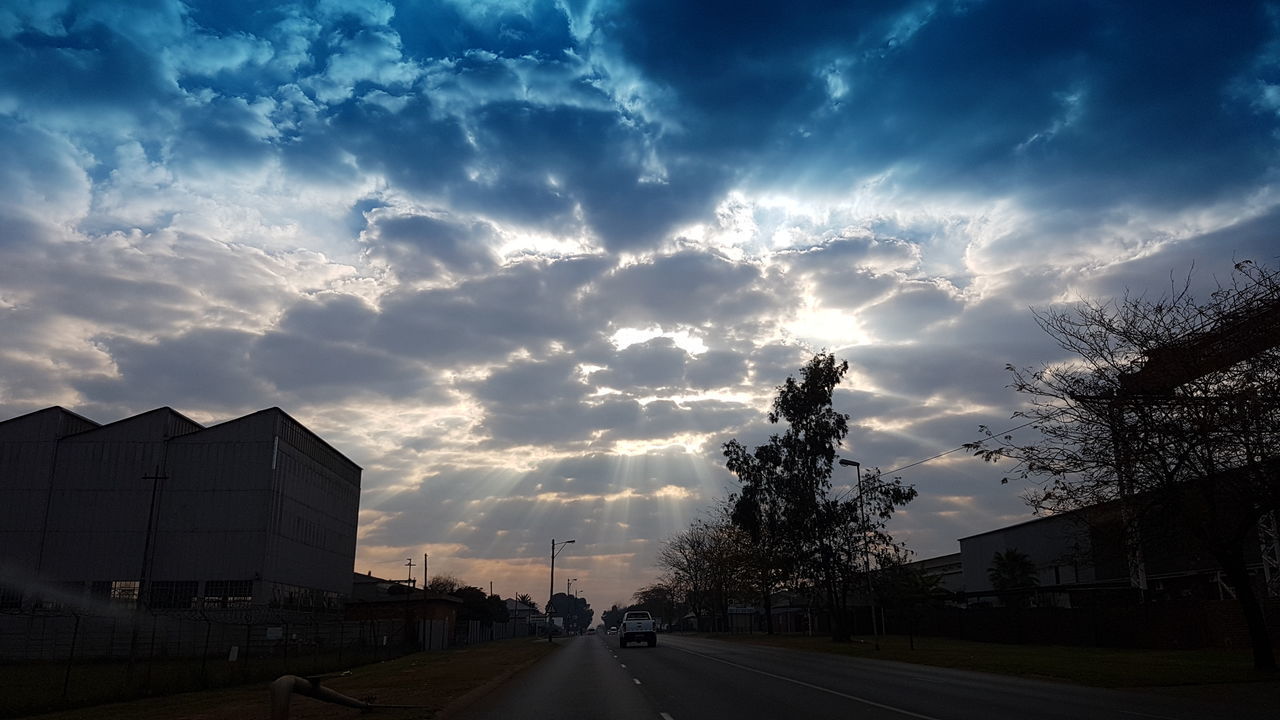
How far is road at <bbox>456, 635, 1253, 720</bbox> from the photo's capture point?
52.5ft

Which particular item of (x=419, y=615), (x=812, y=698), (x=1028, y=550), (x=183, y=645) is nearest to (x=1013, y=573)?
(x=1028, y=550)

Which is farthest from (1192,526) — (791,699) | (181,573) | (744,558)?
(181,573)

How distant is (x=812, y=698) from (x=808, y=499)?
4121 centimetres

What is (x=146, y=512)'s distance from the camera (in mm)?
63000

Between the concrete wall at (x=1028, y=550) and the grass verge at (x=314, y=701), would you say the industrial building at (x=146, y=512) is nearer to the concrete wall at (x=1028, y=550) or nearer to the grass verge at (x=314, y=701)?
the grass verge at (x=314, y=701)

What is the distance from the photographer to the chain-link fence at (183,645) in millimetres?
35844

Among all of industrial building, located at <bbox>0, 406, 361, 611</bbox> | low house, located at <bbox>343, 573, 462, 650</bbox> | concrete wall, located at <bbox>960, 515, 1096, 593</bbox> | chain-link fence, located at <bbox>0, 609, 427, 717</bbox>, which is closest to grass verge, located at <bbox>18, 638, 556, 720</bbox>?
chain-link fence, located at <bbox>0, 609, 427, 717</bbox>

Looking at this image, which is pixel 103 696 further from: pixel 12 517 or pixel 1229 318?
pixel 12 517

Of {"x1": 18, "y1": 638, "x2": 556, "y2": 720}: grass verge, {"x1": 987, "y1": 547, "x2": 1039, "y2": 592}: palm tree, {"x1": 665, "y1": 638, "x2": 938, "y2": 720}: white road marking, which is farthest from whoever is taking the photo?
{"x1": 987, "y1": 547, "x2": 1039, "y2": 592}: palm tree

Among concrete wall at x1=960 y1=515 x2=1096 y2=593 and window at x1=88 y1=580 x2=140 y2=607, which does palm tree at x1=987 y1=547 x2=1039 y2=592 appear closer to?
concrete wall at x1=960 y1=515 x2=1096 y2=593

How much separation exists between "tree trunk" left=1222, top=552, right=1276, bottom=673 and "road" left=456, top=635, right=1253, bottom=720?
16.9 feet

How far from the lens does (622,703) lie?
61.6 feet

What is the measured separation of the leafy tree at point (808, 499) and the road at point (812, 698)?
28953 millimetres

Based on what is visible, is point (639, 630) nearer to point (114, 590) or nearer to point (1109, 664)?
point (1109, 664)
